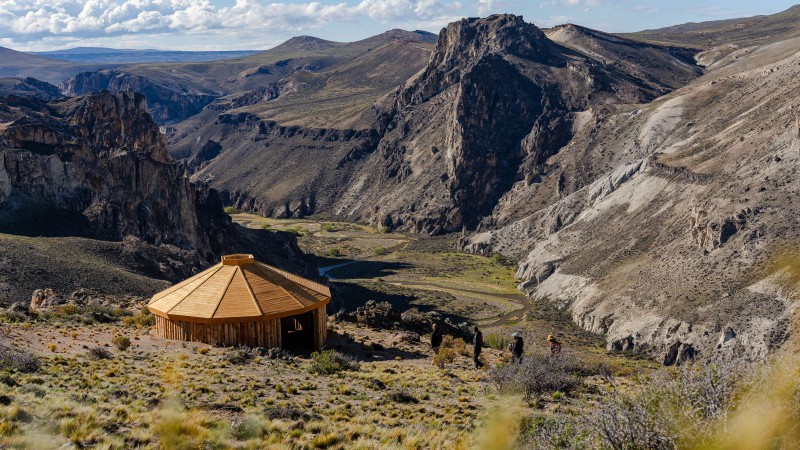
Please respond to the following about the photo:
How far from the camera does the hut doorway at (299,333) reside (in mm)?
27969

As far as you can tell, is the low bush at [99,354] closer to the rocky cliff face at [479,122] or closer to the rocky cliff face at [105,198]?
the rocky cliff face at [105,198]

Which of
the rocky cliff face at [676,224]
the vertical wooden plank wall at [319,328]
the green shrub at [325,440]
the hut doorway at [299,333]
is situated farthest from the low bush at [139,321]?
the rocky cliff face at [676,224]

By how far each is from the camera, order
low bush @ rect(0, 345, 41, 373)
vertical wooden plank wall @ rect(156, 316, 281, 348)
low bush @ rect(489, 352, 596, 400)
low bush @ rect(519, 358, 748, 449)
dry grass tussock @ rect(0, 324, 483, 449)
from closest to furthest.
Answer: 1. low bush @ rect(519, 358, 748, 449)
2. dry grass tussock @ rect(0, 324, 483, 449)
3. low bush @ rect(489, 352, 596, 400)
4. low bush @ rect(0, 345, 41, 373)
5. vertical wooden plank wall @ rect(156, 316, 281, 348)

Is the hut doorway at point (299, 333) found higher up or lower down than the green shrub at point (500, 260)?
higher up

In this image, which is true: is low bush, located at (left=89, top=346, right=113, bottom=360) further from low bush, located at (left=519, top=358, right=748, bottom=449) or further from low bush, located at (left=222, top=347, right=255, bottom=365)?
low bush, located at (left=519, top=358, right=748, bottom=449)

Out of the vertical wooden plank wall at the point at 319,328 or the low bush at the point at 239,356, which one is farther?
the vertical wooden plank wall at the point at 319,328

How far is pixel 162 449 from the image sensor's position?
41.7 feet

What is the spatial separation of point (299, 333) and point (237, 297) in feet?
12.8

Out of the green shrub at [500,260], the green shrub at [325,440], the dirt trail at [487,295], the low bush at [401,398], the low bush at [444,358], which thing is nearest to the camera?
the green shrub at [325,440]

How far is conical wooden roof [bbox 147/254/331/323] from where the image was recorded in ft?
85.3

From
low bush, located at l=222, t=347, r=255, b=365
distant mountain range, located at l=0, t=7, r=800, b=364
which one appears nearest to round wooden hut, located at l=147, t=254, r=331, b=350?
low bush, located at l=222, t=347, r=255, b=365

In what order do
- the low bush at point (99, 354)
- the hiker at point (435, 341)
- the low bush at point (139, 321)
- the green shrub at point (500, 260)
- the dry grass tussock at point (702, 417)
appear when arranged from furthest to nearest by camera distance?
the green shrub at point (500, 260)
the low bush at point (139, 321)
the hiker at point (435, 341)
the low bush at point (99, 354)
the dry grass tussock at point (702, 417)

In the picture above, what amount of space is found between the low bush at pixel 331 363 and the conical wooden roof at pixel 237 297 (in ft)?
8.85

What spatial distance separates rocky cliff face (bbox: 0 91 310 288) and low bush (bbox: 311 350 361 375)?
34.5m
